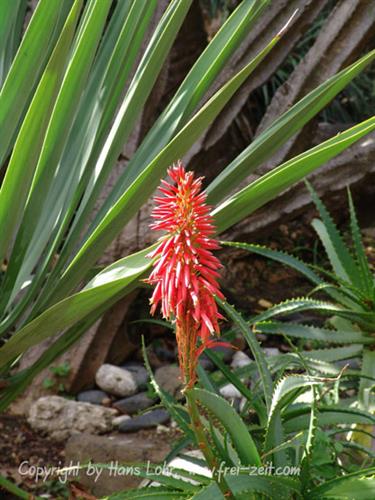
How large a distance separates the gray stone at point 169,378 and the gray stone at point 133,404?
69mm

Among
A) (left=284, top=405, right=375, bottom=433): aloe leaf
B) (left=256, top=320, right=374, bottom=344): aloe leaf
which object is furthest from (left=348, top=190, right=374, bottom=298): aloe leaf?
(left=284, top=405, right=375, bottom=433): aloe leaf

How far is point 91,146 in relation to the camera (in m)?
1.61

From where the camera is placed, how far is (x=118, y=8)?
1799 mm

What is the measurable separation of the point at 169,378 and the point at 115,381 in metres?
0.19

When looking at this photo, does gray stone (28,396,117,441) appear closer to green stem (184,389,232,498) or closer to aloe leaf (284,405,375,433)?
aloe leaf (284,405,375,433)

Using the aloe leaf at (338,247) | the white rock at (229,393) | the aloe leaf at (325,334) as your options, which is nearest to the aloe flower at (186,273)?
the aloe leaf at (325,334)

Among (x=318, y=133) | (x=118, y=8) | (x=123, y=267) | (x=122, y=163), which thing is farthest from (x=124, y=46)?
(x=318, y=133)

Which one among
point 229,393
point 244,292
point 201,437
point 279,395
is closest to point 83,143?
point 279,395

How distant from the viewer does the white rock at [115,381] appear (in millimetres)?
2822

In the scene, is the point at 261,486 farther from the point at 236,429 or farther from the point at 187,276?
the point at 187,276

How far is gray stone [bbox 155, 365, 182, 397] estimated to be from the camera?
270 centimetres

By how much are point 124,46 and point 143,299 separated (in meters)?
1.62

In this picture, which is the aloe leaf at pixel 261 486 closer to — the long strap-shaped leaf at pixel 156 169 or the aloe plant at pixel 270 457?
the aloe plant at pixel 270 457

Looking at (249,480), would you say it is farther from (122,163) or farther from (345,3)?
(345,3)
